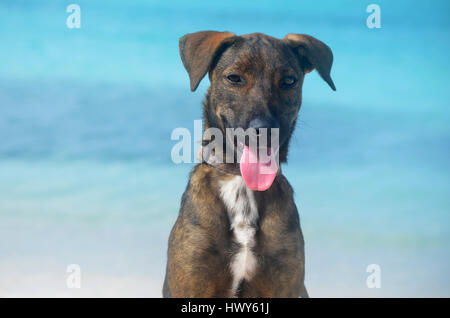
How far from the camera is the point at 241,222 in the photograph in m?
4.74

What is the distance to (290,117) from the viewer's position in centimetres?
477

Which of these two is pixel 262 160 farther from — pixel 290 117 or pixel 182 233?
pixel 182 233

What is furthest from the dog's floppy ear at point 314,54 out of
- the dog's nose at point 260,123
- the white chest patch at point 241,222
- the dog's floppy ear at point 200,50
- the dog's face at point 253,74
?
the white chest patch at point 241,222

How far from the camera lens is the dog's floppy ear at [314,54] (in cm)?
500

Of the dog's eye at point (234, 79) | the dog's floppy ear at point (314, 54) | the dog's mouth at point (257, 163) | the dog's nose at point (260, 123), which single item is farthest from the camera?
the dog's floppy ear at point (314, 54)

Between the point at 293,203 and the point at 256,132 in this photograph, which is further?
the point at 293,203

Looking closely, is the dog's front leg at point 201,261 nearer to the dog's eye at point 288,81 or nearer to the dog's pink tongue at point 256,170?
the dog's pink tongue at point 256,170

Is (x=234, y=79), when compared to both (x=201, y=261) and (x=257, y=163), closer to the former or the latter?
(x=257, y=163)

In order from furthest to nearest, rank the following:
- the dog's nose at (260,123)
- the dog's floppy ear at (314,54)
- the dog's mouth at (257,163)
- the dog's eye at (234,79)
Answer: the dog's floppy ear at (314,54) → the dog's eye at (234,79) → the dog's mouth at (257,163) → the dog's nose at (260,123)

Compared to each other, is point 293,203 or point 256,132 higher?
point 256,132

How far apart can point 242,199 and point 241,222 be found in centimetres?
21

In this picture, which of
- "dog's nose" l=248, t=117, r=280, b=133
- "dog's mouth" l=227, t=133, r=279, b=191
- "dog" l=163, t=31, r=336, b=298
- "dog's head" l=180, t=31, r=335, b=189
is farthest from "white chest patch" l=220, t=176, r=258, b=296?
"dog's nose" l=248, t=117, r=280, b=133
